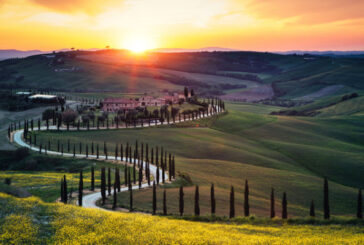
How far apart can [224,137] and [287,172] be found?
4367 cm

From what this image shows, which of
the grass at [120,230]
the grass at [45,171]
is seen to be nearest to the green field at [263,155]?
the grass at [120,230]

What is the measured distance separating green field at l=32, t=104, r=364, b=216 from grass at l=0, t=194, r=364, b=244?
15.0 metres

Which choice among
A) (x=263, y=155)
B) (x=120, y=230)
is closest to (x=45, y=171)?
(x=263, y=155)

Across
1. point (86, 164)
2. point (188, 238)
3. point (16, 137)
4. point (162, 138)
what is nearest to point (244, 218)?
point (188, 238)

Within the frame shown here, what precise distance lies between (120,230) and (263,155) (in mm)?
83260

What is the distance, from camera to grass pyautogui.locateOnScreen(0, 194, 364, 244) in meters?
40.5

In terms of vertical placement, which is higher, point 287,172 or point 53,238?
point 53,238

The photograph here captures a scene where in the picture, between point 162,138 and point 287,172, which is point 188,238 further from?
point 162,138

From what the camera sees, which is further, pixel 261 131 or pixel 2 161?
pixel 261 131

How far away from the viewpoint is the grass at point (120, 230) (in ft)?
133

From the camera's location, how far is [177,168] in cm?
9544

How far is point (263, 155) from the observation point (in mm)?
120125

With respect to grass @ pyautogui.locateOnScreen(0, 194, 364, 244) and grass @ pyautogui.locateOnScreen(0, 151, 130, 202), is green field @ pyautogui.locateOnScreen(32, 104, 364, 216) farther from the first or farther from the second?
grass @ pyautogui.locateOnScreen(0, 151, 130, 202)

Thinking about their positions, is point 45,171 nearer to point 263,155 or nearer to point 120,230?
point 263,155
